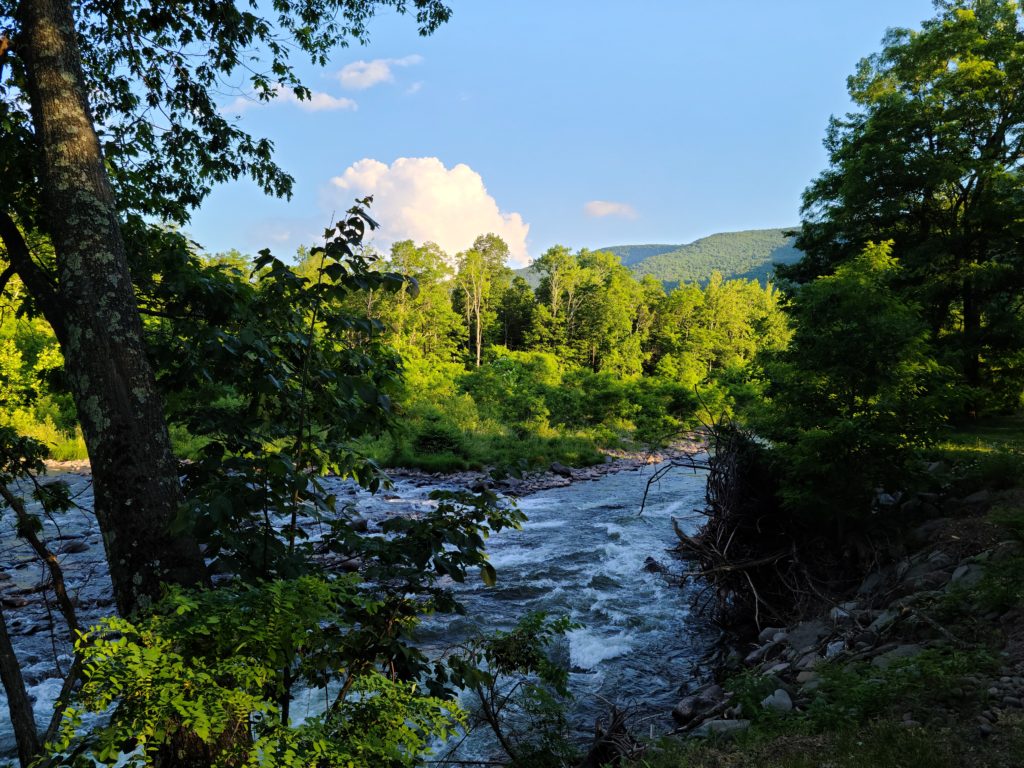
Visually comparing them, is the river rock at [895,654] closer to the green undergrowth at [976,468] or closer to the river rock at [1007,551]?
the river rock at [1007,551]

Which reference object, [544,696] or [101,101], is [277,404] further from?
[101,101]

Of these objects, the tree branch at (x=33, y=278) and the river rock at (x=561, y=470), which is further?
the river rock at (x=561, y=470)

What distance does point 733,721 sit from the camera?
14.6 ft

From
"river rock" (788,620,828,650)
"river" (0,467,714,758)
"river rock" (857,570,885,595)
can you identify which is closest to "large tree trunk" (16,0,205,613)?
"river" (0,467,714,758)

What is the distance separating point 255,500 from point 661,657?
19.9ft

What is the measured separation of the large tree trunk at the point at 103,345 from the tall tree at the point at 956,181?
52.8 ft

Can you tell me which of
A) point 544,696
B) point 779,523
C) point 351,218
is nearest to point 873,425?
point 779,523

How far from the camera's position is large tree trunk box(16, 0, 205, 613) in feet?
9.08

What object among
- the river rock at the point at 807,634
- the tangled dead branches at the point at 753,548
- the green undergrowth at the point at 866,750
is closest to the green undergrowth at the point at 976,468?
the tangled dead branches at the point at 753,548

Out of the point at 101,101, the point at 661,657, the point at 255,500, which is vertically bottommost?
the point at 661,657

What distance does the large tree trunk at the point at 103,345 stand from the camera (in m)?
2.77

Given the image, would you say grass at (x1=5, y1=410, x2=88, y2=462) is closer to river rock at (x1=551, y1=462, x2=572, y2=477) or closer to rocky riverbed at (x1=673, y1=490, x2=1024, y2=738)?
river rock at (x1=551, y1=462, x2=572, y2=477)

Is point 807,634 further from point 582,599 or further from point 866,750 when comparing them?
point 582,599

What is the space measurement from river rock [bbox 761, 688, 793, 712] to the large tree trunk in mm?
4056
